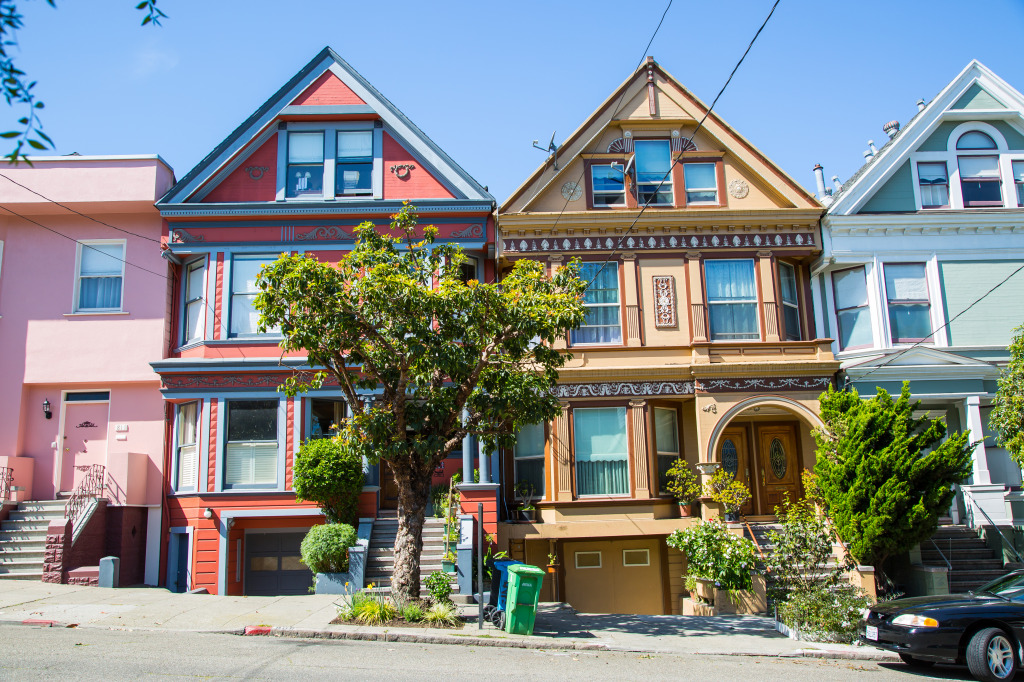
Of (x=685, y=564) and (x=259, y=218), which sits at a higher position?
(x=259, y=218)

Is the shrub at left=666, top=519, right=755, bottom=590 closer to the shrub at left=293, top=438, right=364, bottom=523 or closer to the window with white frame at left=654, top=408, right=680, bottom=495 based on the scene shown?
the window with white frame at left=654, top=408, right=680, bottom=495

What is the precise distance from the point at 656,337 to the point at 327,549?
8.53m

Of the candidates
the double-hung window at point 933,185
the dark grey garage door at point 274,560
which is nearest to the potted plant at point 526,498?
the dark grey garage door at point 274,560

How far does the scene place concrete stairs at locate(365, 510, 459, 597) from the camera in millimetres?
15945

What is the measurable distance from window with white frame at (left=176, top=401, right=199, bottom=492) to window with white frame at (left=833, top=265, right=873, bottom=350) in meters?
14.9

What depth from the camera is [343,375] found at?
13.4 metres

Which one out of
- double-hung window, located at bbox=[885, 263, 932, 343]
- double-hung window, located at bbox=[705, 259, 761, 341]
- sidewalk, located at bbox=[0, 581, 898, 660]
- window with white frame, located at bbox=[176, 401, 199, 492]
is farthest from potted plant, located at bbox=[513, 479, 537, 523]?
double-hung window, located at bbox=[885, 263, 932, 343]

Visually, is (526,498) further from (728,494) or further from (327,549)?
(327,549)

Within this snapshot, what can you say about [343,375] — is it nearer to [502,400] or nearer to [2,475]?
[502,400]

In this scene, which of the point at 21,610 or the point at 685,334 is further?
the point at 685,334

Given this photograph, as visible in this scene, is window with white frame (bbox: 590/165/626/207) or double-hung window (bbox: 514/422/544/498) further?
window with white frame (bbox: 590/165/626/207)

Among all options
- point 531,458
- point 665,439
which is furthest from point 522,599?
point 665,439

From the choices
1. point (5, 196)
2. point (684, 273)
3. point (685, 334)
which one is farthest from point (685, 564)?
point (5, 196)

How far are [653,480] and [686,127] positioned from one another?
334 inches
